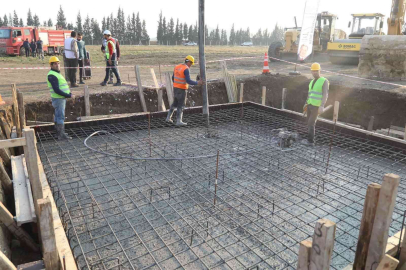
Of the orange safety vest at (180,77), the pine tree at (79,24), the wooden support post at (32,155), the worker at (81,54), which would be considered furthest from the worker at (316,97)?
the pine tree at (79,24)

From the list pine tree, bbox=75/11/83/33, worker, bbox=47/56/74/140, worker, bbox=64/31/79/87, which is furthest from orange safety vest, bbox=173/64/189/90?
pine tree, bbox=75/11/83/33

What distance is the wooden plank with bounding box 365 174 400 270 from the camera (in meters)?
2.03

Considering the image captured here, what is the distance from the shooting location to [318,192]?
Answer: 421cm

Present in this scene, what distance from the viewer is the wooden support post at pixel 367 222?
2.13 m

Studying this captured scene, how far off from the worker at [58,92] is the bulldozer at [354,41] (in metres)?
12.4

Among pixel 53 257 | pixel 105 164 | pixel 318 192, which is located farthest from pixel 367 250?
pixel 105 164

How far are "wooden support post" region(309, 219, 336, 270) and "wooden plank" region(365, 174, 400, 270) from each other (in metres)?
0.54

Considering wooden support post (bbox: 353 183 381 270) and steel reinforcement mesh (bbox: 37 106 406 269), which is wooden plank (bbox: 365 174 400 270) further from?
steel reinforcement mesh (bbox: 37 106 406 269)

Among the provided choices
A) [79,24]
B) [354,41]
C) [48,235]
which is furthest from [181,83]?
[79,24]

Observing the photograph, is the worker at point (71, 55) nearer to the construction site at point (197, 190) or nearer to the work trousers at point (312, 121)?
the construction site at point (197, 190)

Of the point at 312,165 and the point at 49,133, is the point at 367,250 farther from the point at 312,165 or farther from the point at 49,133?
the point at 49,133

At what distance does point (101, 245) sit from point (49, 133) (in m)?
3.60

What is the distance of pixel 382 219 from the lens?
6.92ft

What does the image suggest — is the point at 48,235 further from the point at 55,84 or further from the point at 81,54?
the point at 81,54
